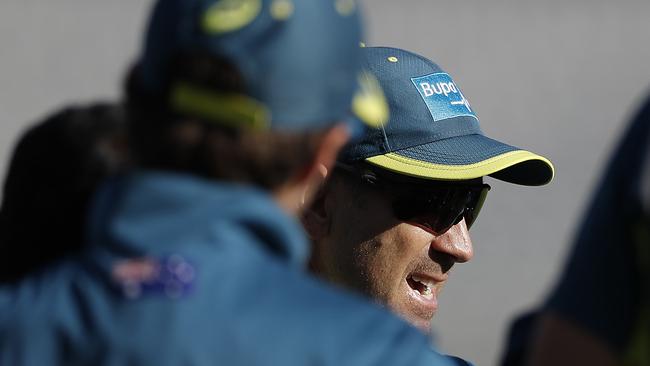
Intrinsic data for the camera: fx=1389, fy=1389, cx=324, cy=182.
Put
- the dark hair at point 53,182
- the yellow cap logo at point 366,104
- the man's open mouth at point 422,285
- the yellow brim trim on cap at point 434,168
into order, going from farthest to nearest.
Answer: the man's open mouth at point 422,285, the yellow brim trim on cap at point 434,168, the dark hair at point 53,182, the yellow cap logo at point 366,104

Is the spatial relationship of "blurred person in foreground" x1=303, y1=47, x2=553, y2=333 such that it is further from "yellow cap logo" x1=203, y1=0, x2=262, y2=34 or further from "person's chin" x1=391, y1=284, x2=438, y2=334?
"yellow cap logo" x1=203, y1=0, x2=262, y2=34

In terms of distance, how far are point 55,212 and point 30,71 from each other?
24.5 feet

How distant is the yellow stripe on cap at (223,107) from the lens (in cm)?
177

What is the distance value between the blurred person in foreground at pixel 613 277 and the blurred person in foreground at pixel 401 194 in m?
1.41

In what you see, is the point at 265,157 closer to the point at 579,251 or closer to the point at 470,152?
the point at 579,251

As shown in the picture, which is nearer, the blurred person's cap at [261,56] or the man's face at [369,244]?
the blurred person's cap at [261,56]

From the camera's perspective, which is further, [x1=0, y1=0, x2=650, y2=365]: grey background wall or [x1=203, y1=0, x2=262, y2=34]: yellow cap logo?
[x1=0, y1=0, x2=650, y2=365]: grey background wall

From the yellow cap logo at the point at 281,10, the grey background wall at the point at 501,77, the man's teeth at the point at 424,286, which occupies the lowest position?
the grey background wall at the point at 501,77

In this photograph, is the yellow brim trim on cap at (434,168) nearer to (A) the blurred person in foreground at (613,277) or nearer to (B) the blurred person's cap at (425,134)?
(B) the blurred person's cap at (425,134)

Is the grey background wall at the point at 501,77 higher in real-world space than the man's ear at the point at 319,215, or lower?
lower

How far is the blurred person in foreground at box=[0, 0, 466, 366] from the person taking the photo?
5.66ft

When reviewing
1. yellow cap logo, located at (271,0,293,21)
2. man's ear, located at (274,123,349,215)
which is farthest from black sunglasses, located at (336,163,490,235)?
yellow cap logo, located at (271,0,293,21)

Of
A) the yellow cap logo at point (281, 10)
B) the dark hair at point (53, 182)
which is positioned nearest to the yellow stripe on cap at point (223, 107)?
the yellow cap logo at point (281, 10)

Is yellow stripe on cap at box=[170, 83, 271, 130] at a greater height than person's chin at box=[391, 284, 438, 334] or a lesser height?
greater
